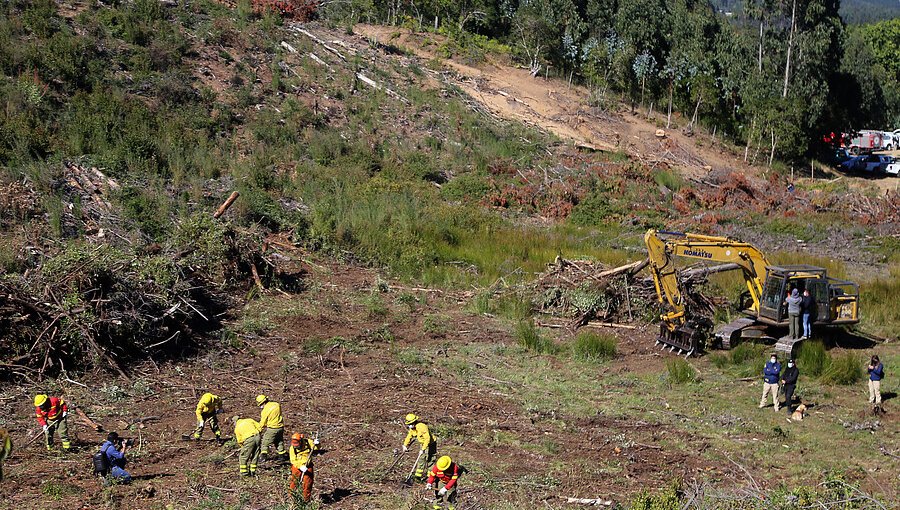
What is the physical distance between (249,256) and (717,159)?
3134 cm

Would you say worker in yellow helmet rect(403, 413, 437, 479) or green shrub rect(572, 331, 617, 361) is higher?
worker in yellow helmet rect(403, 413, 437, 479)

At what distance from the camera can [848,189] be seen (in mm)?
39688

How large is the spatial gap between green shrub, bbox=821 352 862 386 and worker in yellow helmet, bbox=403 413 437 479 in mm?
9221

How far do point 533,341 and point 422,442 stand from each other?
7613 millimetres

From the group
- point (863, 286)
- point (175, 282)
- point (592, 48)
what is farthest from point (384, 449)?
point (592, 48)

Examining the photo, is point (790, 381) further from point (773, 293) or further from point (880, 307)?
point (880, 307)

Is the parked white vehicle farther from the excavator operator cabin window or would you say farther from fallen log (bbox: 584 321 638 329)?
fallen log (bbox: 584 321 638 329)

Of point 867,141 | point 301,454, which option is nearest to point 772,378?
point 301,454

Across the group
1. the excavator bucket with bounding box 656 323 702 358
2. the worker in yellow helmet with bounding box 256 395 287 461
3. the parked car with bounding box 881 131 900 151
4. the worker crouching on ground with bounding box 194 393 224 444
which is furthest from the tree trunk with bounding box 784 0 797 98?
the worker in yellow helmet with bounding box 256 395 287 461

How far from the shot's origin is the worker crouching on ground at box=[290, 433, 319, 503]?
9797 millimetres

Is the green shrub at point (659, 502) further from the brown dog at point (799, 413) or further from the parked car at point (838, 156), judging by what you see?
the parked car at point (838, 156)

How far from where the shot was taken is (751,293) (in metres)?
18.2

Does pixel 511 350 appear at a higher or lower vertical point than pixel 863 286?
lower

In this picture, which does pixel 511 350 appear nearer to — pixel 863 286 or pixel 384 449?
pixel 384 449
